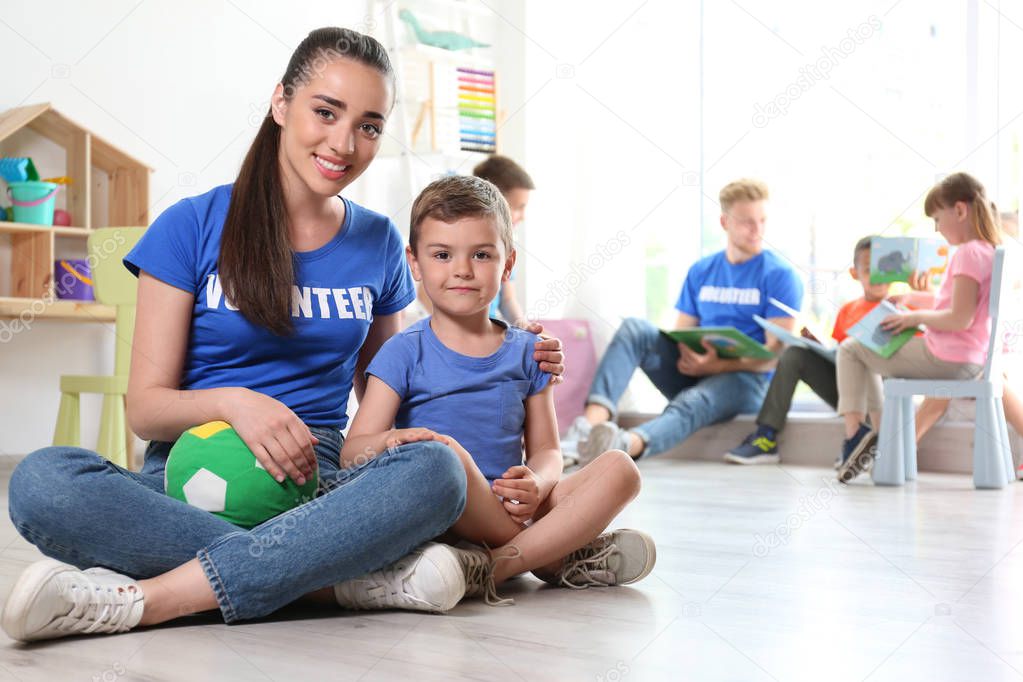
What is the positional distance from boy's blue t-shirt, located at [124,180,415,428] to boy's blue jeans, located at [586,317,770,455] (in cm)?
233

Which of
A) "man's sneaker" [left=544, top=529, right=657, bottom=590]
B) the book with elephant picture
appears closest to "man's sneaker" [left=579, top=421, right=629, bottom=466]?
the book with elephant picture

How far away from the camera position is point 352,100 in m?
1.41

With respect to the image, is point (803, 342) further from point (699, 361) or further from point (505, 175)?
point (505, 175)

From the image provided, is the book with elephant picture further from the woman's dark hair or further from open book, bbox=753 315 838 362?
the woman's dark hair

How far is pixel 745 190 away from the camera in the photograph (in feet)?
12.6

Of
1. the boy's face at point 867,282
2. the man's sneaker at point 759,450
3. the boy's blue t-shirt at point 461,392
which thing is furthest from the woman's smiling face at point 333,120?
the man's sneaker at point 759,450

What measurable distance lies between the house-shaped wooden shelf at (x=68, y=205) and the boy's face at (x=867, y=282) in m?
2.20

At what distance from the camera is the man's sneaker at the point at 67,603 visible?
3.65 feet

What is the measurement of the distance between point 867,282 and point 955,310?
1.40ft

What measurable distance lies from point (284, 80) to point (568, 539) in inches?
27.4

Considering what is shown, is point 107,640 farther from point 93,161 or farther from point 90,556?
point 93,161

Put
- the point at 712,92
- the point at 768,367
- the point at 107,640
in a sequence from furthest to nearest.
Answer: the point at 712,92 < the point at 768,367 < the point at 107,640

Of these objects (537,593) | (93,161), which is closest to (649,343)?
(93,161)

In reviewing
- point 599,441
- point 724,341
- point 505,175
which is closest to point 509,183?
point 505,175
